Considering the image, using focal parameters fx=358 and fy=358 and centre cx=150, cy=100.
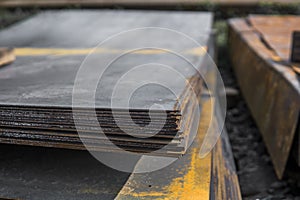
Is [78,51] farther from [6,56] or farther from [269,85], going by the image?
[269,85]

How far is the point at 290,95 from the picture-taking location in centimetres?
247

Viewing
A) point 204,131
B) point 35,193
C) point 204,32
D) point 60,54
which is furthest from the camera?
point 204,32

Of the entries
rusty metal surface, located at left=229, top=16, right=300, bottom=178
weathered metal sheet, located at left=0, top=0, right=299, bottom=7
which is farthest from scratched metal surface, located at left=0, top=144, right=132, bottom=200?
weathered metal sheet, located at left=0, top=0, right=299, bottom=7

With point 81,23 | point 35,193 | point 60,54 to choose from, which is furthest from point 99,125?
point 81,23

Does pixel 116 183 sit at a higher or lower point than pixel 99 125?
lower

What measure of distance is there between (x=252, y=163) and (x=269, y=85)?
0.69m

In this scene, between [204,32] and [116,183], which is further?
[204,32]

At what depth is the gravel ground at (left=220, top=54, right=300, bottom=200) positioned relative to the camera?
104 inches

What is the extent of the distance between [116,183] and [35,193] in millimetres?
399

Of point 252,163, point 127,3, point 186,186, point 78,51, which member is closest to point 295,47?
point 252,163

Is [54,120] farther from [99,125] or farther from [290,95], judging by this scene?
[290,95]

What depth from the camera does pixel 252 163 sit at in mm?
3092

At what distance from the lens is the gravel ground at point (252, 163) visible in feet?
8.68

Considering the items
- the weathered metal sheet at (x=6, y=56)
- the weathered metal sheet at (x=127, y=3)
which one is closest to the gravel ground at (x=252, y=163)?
the weathered metal sheet at (x=6, y=56)
